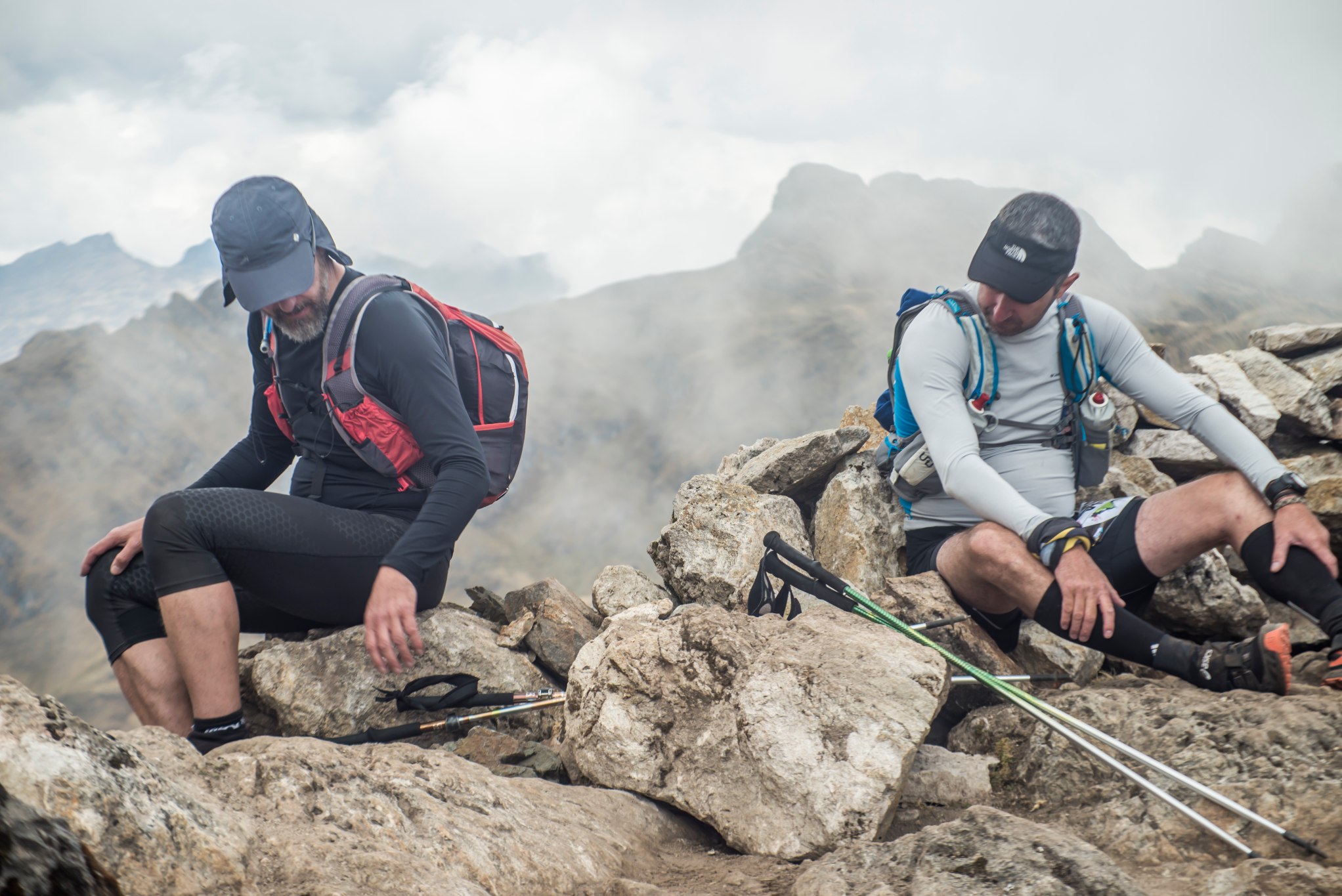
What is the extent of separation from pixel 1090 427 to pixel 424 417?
3.46m

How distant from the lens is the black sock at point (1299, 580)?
3.20 metres

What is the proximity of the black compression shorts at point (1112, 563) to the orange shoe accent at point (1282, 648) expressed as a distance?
34.3 inches

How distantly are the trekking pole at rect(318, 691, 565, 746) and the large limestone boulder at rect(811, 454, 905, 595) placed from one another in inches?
80.1

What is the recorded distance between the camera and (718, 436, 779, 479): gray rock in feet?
22.6

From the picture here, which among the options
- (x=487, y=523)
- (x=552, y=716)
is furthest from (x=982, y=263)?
(x=487, y=523)

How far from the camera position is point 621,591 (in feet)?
17.1

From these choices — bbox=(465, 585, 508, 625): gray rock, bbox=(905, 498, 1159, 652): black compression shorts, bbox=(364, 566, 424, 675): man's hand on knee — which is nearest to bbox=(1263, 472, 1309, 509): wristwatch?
bbox=(905, 498, 1159, 652): black compression shorts

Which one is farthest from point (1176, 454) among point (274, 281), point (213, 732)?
point (213, 732)

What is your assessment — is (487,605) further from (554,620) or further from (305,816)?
(305,816)

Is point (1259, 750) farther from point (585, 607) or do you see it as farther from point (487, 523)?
point (487, 523)

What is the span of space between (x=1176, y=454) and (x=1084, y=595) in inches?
140

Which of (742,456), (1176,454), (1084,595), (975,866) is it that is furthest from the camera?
(742,456)

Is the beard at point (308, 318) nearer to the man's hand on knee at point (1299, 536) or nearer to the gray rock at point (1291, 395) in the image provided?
the man's hand on knee at point (1299, 536)

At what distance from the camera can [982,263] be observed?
4.12 metres
